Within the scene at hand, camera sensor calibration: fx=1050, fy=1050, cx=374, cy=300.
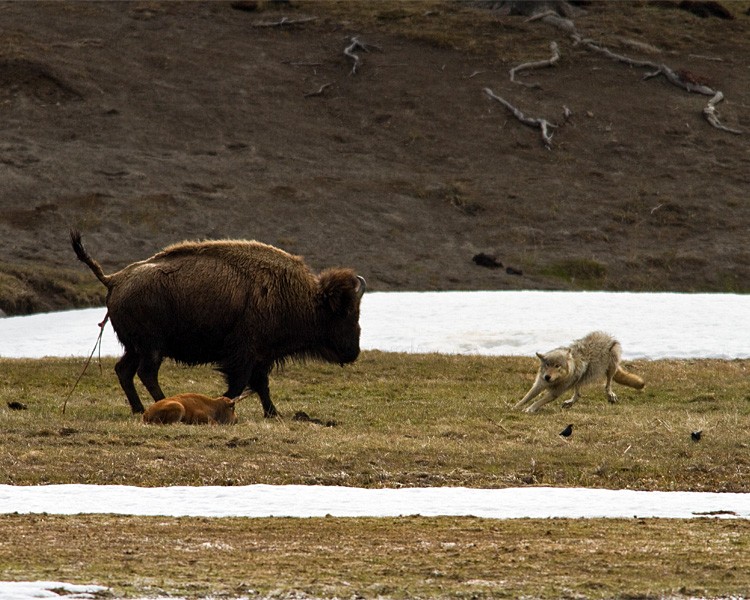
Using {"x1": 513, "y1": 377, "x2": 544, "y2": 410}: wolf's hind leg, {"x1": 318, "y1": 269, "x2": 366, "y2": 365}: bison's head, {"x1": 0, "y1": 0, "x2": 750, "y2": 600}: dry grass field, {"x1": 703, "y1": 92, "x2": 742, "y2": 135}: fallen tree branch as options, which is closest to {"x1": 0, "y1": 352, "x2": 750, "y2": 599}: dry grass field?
{"x1": 0, "y1": 0, "x2": 750, "y2": 600}: dry grass field

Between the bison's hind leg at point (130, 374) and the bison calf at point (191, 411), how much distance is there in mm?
1240

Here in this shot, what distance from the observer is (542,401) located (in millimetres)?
17219

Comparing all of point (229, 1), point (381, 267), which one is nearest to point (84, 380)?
point (381, 267)

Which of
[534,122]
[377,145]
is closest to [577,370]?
[377,145]

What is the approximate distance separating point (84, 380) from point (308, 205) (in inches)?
1134

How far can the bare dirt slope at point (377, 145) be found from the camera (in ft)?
143

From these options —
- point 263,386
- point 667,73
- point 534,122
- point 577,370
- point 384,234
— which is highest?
point 263,386

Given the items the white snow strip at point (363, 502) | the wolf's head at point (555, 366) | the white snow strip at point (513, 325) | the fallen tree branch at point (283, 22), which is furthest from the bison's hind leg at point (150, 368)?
the fallen tree branch at point (283, 22)

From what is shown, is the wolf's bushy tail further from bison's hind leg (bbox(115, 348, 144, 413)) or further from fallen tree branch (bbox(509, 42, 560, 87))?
fallen tree branch (bbox(509, 42, 560, 87))

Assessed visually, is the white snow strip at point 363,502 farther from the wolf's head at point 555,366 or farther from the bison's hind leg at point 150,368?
the wolf's head at point 555,366

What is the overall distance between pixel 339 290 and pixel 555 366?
3.84 meters

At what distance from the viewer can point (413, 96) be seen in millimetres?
63188

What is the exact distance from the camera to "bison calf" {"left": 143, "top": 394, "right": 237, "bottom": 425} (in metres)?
14.4

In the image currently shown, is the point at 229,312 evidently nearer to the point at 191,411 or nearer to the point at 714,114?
the point at 191,411
